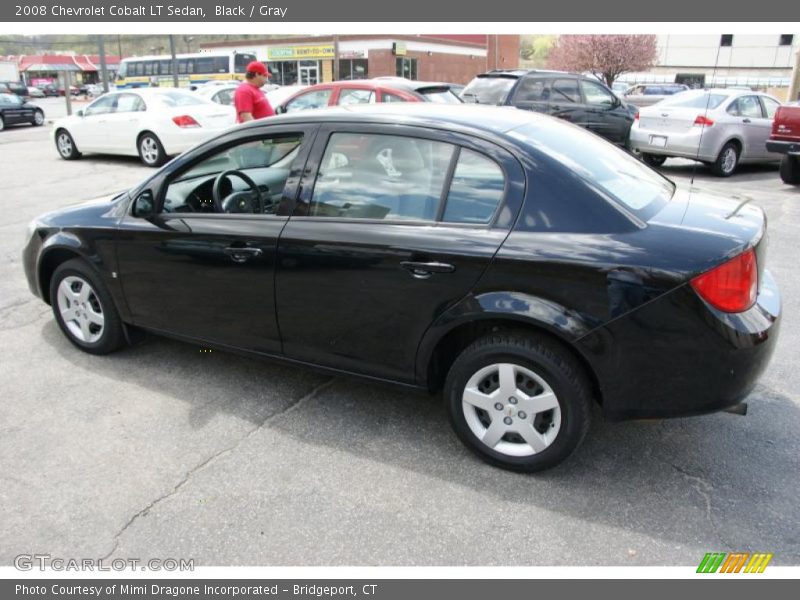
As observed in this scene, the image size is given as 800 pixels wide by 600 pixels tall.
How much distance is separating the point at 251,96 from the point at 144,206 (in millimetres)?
4190

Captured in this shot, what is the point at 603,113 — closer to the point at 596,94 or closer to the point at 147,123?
the point at 596,94

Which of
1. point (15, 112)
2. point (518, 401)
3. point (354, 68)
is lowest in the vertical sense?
point (518, 401)

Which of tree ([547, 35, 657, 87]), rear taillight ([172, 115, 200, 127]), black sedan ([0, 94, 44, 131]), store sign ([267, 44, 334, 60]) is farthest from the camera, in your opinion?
store sign ([267, 44, 334, 60])

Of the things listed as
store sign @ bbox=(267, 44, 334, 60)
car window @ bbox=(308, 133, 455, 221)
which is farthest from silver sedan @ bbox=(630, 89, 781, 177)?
store sign @ bbox=(267, 44, 334, 60)

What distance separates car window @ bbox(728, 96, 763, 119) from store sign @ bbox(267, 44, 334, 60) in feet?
138

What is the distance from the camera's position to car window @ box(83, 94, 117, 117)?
13.1m

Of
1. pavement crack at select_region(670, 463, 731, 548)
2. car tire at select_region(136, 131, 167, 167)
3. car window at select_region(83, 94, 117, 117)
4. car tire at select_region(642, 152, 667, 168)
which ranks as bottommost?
pavement crack at select_region(670, 463, 731, 548)

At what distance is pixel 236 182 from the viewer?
405cm

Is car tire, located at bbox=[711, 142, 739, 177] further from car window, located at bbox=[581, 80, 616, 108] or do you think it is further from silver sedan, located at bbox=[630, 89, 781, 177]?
car window, located at bbox=[581, 80, 616, 108]

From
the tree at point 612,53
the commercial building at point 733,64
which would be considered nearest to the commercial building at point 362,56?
the tree at point 612,53

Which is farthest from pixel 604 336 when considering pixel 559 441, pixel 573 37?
pixel 573 37

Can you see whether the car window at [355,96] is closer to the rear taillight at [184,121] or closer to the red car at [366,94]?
the red car at [366,94]

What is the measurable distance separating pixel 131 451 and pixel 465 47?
200ft

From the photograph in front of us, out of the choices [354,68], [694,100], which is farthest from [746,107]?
[354,68]
